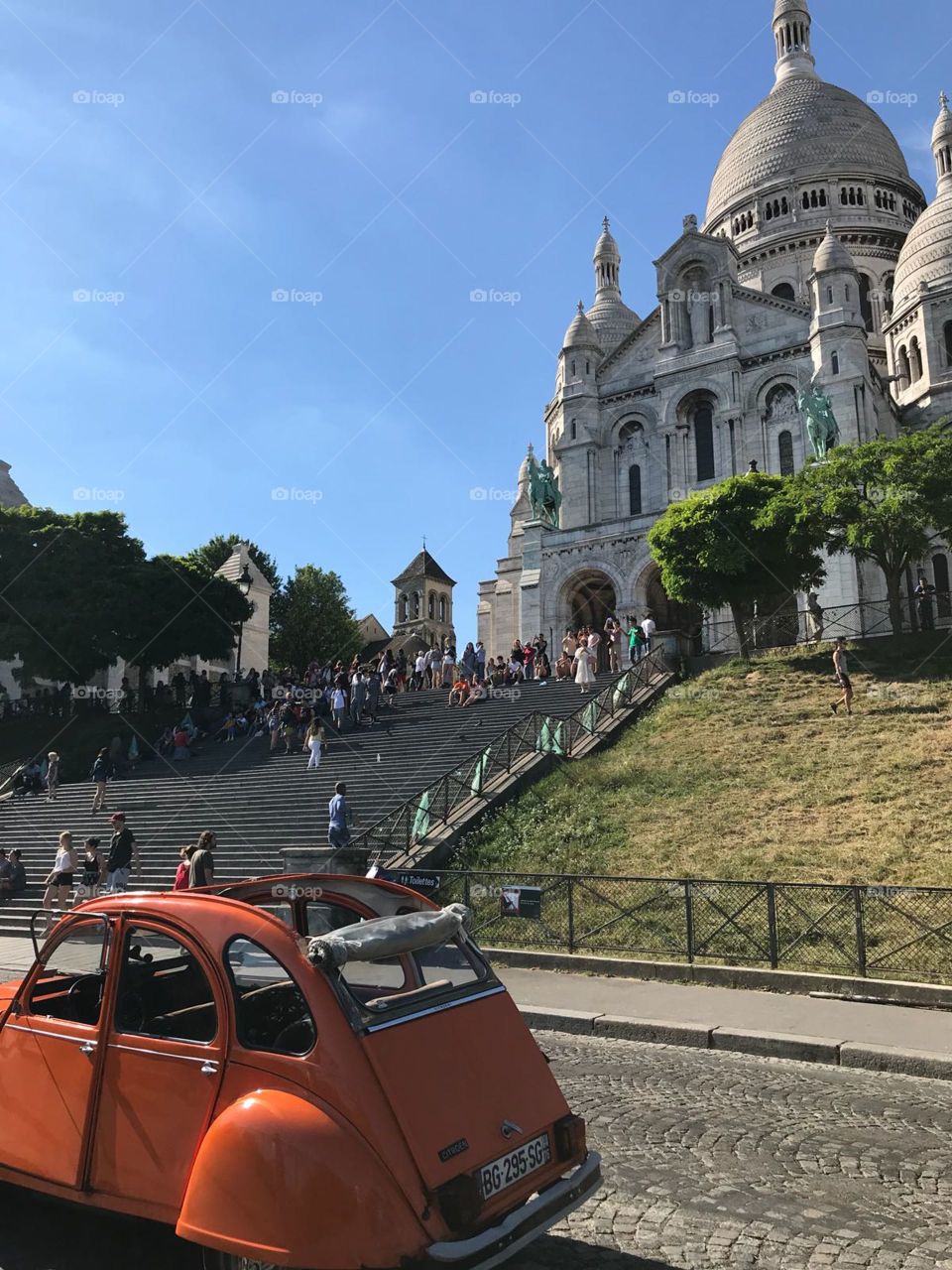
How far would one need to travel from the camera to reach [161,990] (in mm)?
4281

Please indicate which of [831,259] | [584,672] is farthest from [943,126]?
[584,672]

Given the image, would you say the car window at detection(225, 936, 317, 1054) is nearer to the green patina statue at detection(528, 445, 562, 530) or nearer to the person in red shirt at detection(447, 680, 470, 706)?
the person in red shirt at detection(447, 680, 470, 706)

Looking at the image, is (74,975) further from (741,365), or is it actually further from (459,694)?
(741,365)

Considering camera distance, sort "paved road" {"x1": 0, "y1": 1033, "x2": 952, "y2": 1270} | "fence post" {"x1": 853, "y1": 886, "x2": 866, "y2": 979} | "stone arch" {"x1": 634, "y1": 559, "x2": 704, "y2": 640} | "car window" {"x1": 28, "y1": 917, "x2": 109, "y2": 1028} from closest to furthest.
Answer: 1. "paved road" {"x1": 0, "y1": 1033, "x2": 952, "y2": 1270}
2. "car window" {"x1": 28, "y1": 917, "x2": 109, "y2": 1028}
3. "fence post" {"x1": 853, "y1": 886, "x2": 866, "y2": 979}
4. "stone arch" {"x1": 634, "y1": 559, "x2": 704, "y2": 640}

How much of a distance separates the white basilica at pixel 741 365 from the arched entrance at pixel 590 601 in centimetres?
6

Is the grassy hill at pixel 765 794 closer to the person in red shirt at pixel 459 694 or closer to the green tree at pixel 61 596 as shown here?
the person in red shirt at pixel 459 694

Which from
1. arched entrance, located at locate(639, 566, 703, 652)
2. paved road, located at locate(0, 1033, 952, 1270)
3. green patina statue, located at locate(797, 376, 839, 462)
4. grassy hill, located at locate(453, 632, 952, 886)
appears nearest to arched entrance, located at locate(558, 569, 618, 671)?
arched entrance, located at locate(639, 566, 703, 652)

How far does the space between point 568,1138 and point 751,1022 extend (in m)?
5.10

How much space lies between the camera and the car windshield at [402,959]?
372 centimetres

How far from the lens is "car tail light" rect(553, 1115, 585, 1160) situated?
3984mm

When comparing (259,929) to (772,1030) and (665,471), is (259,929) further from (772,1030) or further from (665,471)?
(665,471)

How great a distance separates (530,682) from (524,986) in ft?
55.3

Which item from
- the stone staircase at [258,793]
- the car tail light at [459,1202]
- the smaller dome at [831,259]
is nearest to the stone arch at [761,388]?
the smaller dome at [831,259]

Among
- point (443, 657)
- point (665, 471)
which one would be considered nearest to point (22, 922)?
point (443, 657)
